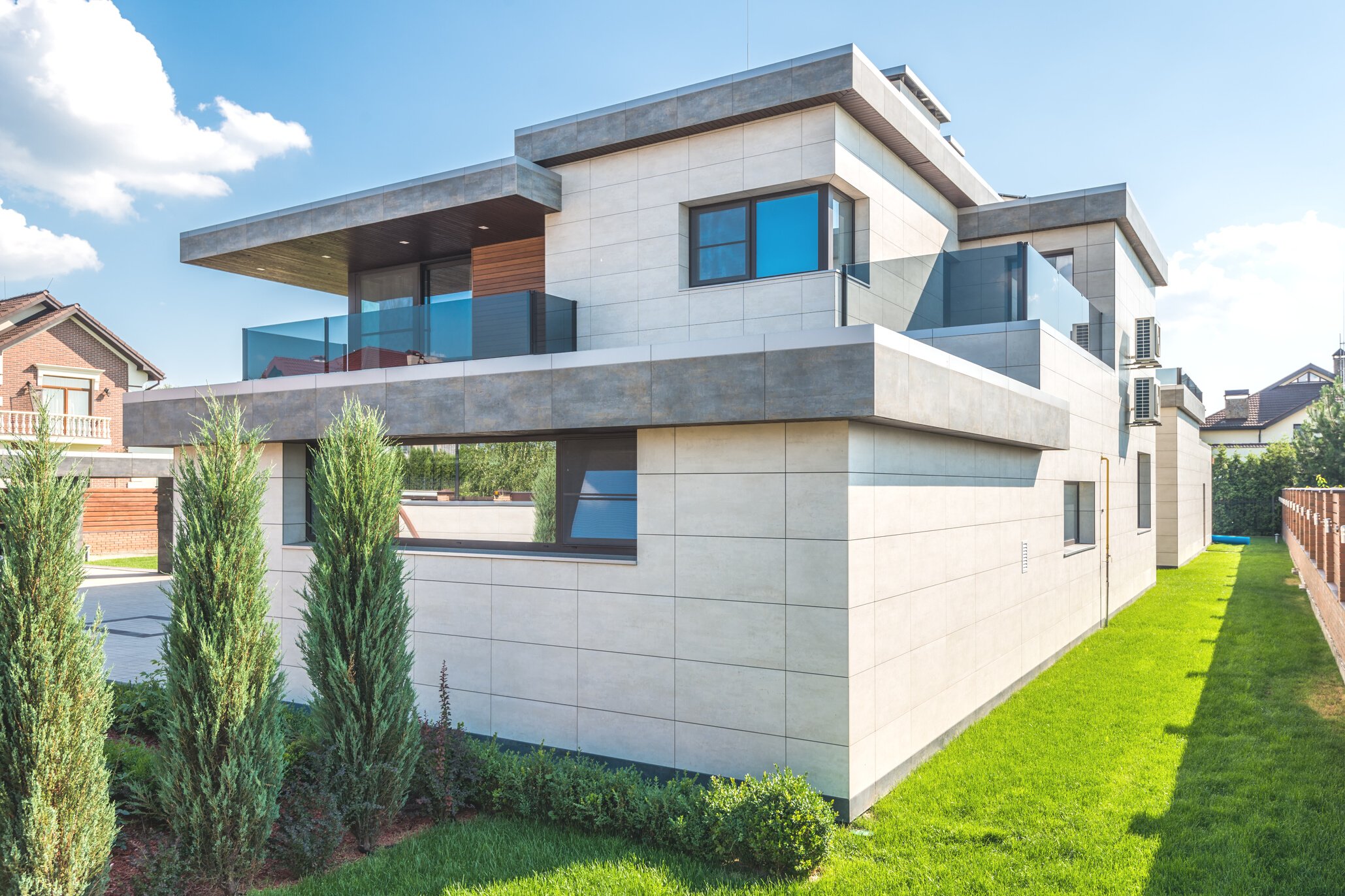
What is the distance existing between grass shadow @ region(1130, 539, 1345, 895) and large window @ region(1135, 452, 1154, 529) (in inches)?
308

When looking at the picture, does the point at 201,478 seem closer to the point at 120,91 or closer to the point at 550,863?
the point at 550,863

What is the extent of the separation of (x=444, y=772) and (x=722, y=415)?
13.3 ft

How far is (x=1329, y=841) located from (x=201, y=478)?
29.6 feet

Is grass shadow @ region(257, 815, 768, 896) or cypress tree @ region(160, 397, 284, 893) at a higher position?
cypress tree @ region(160, 397, 284, 893)

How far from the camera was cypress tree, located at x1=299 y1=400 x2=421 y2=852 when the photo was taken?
22.2ft

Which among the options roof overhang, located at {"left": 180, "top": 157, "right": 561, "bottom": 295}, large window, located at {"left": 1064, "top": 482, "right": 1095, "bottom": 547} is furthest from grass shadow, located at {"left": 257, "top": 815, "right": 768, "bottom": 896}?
large window, located at {"left": 1064, "top": 482, "right": 1095, "bottom": 547}

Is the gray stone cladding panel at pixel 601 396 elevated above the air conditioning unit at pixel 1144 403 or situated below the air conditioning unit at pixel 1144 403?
below

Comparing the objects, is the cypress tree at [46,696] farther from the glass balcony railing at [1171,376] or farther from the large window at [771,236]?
the glass balcony railing at [1171,376]

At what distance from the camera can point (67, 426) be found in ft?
116

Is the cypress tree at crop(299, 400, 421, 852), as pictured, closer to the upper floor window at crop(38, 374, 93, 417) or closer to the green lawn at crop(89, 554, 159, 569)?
the green lawn at crop(89, 554, 159, 569)

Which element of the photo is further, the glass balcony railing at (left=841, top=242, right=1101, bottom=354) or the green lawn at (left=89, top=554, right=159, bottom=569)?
the green lawn at (left=89, top=554, right=159, bottom=569)

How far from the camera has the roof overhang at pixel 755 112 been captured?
1122cm

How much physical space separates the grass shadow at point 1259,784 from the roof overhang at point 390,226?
11.0m

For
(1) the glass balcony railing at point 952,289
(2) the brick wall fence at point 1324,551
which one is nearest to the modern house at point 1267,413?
(2) the brick wall fence at point 1324,551
